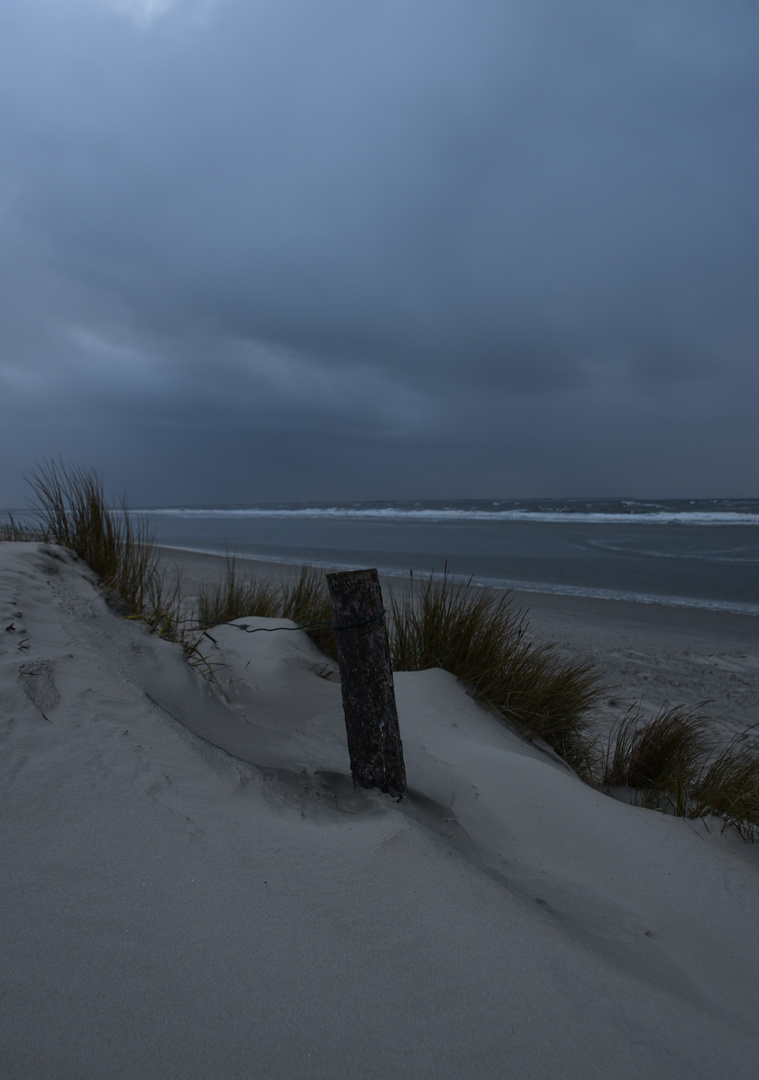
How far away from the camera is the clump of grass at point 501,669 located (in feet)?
14.7

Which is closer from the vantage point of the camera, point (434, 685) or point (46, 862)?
point (46, 862)

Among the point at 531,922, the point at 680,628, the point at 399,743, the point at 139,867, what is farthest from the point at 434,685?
the point at 680,628

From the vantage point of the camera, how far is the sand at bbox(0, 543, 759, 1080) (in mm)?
1271

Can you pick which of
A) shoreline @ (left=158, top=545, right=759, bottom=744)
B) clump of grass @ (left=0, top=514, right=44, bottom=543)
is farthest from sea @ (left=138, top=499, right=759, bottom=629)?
clump of grass @ (left=0, top=514, right=44, bottom=543)

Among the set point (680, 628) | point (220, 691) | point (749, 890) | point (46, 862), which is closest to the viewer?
point (46, 862)

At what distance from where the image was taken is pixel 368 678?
2459 mm

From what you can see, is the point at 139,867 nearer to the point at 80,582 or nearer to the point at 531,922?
the point at 531,922

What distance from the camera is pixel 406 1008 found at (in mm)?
1394

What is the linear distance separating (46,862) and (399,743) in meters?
1.34

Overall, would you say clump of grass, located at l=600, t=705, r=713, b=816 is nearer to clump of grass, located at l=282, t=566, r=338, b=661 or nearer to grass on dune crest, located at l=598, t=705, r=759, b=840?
grass on dune crest, located at l=598, t=705, r=759, b=840

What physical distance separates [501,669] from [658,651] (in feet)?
11.6

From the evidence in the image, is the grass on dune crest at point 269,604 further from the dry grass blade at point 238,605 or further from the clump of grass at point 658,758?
the clump of grass at point 658,758

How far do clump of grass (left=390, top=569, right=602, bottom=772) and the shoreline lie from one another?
40cm

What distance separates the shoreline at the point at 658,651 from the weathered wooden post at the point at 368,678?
278 cm
